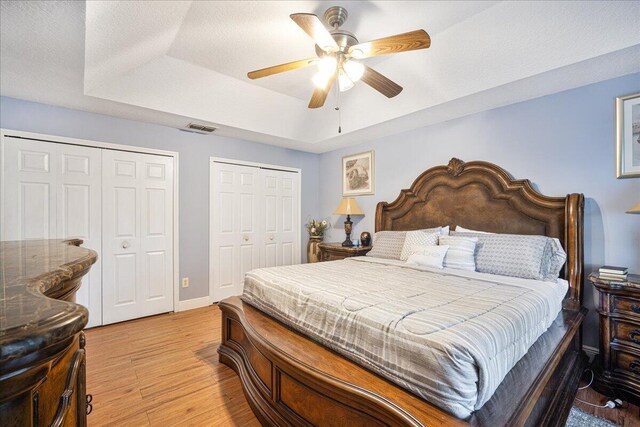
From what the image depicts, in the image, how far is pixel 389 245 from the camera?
135 inches

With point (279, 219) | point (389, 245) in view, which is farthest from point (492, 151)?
point (279, 219)

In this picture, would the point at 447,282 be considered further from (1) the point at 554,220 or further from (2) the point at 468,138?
(2) the point at 468,138

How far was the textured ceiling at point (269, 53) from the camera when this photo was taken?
6.53 feet

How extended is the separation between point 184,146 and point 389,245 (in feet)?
9.89

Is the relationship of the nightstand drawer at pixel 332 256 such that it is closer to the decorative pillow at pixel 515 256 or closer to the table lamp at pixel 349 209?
the table lamp at pixel 349 209

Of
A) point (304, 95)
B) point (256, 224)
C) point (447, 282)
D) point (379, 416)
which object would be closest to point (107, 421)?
point (379, 416)

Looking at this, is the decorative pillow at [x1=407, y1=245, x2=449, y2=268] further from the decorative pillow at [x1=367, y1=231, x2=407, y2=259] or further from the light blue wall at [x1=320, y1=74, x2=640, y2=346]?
the light blue wall at [x1=320, y1=74, x2=640, y2=346]

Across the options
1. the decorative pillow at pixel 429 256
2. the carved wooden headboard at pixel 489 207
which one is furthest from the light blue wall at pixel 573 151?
the decorative pillow at pixel 429 256

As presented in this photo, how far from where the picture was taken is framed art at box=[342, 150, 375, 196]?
14.3 feet

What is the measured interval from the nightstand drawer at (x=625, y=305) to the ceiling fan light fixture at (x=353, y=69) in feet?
8.16

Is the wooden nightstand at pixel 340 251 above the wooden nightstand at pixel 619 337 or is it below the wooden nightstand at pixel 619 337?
above

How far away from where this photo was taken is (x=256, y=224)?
461 centimetres

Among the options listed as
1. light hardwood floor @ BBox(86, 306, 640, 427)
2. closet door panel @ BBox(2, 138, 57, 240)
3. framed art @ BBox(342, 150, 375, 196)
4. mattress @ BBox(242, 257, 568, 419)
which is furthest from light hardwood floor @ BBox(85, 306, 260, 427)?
framed art @ BBox(342, 150, 375, 196)

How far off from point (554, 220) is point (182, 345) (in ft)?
12.2
